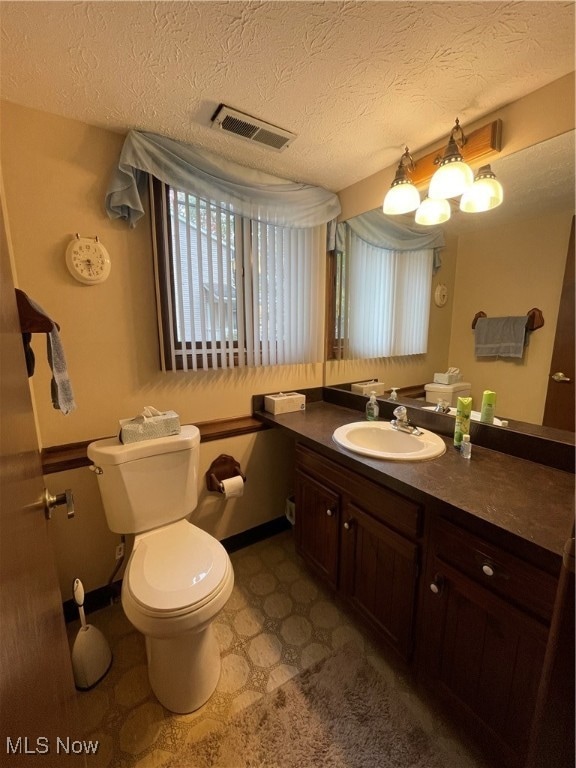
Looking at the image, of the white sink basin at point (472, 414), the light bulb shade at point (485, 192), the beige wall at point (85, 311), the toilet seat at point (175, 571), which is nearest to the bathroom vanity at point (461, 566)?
the white sink basin at point (472, 414)

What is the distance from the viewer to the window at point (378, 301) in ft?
5.54

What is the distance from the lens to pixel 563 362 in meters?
1.08

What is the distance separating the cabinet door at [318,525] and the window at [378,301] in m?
0.90

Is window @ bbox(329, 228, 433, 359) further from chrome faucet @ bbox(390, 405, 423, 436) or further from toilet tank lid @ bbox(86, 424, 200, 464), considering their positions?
toilet tank lid @ bbox(86, 424, 200, 464)

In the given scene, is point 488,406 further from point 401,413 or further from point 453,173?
point 453,173

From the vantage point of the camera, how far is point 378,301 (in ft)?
6.33

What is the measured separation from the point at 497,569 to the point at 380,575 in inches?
20.0

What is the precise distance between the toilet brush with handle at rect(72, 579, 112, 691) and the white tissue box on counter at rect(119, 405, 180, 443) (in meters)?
0.57

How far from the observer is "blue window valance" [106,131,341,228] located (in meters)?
1.36

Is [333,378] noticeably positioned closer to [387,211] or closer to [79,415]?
[387,211]

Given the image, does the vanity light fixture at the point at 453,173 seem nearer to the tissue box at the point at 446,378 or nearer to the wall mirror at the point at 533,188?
the wall mirror at the point at 533,188

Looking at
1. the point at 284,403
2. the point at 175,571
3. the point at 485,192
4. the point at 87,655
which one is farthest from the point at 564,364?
the point at 87,655

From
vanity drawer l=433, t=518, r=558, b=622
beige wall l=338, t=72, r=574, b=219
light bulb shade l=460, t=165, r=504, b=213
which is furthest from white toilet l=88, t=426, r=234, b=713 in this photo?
beige wall l=338, t=72, r=574, b=219

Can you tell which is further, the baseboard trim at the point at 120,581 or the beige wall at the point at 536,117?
the baseboard trim at the point at 120,581
